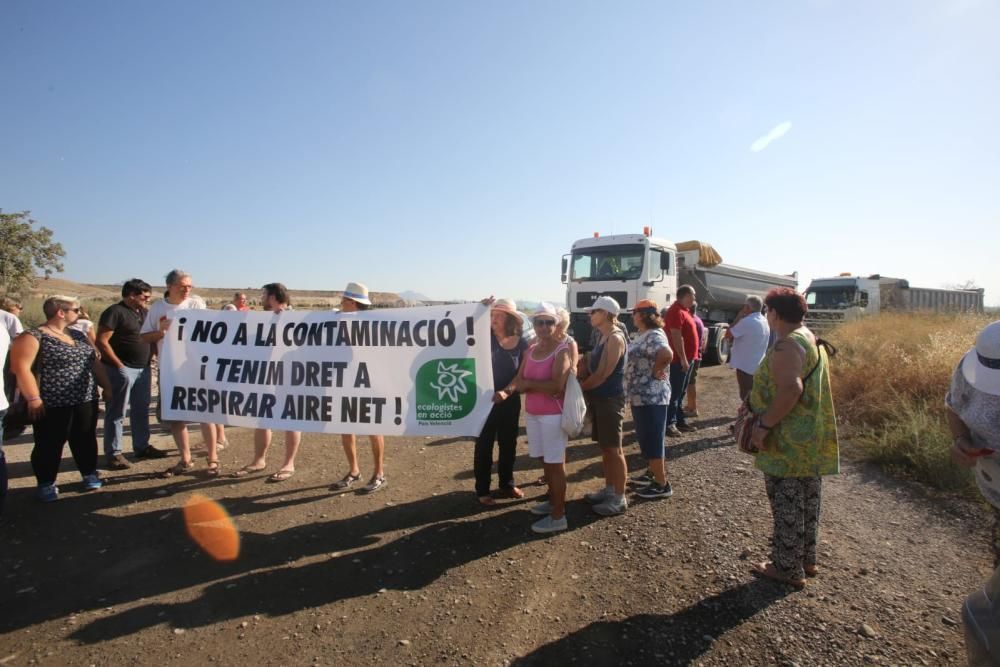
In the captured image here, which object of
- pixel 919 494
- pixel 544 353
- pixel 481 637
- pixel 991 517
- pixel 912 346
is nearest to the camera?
pixel 481 637

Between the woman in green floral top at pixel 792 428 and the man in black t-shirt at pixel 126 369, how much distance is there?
6.06m

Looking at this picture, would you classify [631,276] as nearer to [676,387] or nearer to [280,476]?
[676,387]

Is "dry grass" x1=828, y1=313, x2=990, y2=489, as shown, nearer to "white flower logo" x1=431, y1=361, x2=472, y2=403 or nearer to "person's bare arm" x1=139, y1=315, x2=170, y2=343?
"white flower logo" x1=431, y1=361, x2=472, y2=403

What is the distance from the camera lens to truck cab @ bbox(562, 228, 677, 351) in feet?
37.8

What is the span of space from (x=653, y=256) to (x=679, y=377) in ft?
19.8

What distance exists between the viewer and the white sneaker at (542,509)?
165 inches

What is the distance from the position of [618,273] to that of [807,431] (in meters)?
9.21

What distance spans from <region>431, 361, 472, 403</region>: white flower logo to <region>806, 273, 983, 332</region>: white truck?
14.1 metres

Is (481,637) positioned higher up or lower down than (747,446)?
lower down

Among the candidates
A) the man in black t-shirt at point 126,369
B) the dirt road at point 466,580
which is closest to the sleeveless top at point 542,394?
the dirt road at point 466,580

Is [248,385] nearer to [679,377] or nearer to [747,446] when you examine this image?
[747,446]

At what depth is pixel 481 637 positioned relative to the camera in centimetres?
271

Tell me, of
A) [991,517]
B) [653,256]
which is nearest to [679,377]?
[991,517]

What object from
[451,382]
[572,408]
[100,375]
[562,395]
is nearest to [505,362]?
[451,382]
